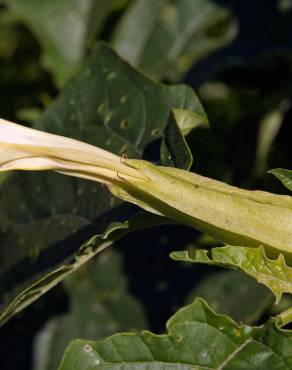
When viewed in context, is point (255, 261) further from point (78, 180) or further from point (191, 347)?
point (78, 180)

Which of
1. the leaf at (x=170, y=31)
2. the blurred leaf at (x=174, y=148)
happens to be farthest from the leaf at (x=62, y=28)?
the blurred leaf at (x=174, y=148)

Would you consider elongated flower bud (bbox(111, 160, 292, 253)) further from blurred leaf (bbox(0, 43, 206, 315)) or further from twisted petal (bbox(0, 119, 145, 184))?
blurred leaf (bbox(0, 43, 206, 315))

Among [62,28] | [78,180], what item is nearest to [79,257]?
[78,180]

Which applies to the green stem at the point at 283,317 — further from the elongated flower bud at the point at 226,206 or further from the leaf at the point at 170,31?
the leaf at the point at 170,31

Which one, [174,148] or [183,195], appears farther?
[174,148]

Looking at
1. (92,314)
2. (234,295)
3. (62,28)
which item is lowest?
(92,314)

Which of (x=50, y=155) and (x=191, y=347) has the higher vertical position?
(x=50, y=155)
